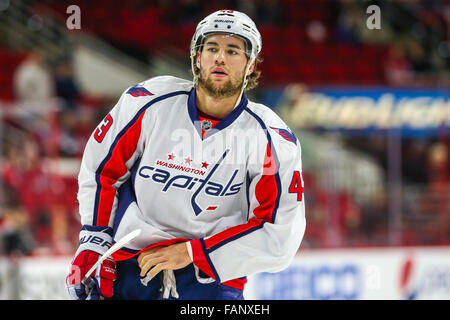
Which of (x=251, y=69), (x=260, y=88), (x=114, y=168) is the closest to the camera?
(x=114, y=168)

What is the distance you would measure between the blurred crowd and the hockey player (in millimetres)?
2964

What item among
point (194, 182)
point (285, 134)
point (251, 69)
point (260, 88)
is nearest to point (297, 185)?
point (285, 134)

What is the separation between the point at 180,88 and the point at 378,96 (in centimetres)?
568

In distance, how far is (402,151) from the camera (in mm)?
6934

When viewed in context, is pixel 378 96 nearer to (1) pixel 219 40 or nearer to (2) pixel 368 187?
(2) pixel 368 187

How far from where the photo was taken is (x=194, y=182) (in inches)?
105

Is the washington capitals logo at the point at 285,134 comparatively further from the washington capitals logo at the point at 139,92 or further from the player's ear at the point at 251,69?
the washington capitals logo at the point at 139,92

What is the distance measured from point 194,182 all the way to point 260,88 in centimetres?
497

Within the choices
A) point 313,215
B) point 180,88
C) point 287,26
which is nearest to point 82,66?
point 287,26

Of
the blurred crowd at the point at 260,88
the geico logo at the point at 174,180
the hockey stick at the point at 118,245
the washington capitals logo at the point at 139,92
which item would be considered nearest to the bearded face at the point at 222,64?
the washington capitals logo at the point at 139,92

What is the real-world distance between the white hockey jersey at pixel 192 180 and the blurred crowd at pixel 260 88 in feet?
9.81

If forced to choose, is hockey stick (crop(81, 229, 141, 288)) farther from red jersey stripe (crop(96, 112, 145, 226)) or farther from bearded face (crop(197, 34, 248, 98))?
bearded face (crop(197, 34, 248, 98))

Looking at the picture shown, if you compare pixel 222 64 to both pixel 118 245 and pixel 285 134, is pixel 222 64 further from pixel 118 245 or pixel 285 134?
pixel 118 245

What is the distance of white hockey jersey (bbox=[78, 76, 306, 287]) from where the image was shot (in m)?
2.65
